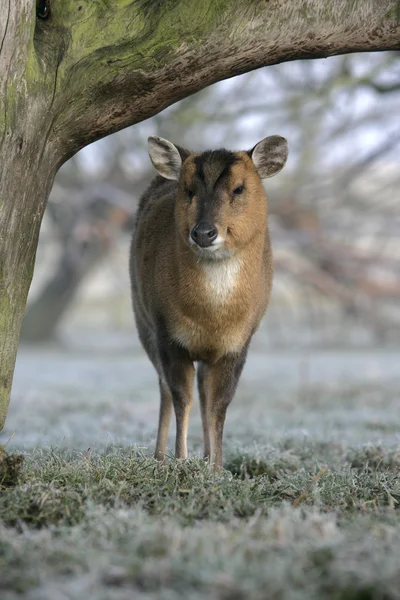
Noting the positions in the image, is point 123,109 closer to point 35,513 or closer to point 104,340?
point 35,513

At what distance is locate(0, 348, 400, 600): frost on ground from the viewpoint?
2.87 meters

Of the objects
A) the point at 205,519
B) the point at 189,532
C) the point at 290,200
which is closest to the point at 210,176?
the point at 205,519

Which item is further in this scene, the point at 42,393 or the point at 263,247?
the point at 42,393

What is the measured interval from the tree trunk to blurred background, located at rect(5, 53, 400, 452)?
804 centimetres

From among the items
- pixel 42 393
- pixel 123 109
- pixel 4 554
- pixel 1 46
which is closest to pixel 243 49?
pixel 123 109

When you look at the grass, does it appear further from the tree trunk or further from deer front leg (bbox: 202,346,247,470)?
the tree trunk

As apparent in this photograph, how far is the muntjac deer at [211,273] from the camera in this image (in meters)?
5.46

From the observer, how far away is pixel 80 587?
280 cm

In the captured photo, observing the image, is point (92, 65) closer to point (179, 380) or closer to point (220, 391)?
point (179, 380)

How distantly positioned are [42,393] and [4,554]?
890cm

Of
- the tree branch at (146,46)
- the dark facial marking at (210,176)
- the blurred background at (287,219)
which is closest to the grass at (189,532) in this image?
Result: the dark facial marking at (210,176)

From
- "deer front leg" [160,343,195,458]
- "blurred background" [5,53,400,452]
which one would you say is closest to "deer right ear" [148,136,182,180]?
"deer front leg" [160,343,195,458]

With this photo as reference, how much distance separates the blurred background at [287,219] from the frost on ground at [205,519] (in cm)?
700

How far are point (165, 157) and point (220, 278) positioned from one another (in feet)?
3.29
